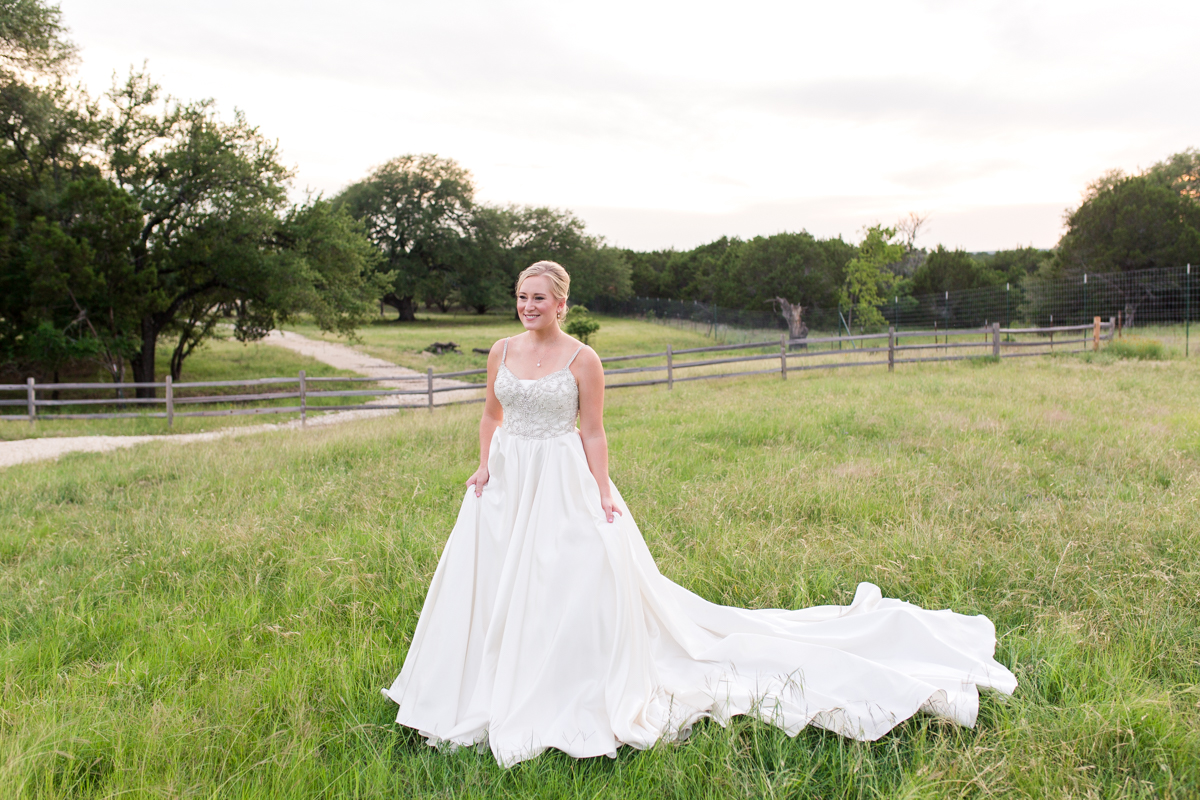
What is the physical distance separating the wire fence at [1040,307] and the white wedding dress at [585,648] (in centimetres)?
2350

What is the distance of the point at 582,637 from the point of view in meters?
2.81

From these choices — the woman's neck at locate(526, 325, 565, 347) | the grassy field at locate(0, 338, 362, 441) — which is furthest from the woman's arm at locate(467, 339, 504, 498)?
the grassy field at locate(0, 338, 362, 441)

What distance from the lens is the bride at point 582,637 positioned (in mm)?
→ 2699

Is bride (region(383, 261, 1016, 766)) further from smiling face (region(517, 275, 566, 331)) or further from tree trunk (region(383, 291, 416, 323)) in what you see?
tree trunk (region(383, 291, 416, 323))

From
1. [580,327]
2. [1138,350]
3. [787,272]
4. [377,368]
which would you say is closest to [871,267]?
[787,272]

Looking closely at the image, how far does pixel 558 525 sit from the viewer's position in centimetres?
296

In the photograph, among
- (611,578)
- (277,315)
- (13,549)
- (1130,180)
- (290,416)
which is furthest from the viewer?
(1130,180)

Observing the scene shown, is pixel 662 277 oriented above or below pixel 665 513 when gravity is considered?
above

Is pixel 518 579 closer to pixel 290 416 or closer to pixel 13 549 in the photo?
pixel 13 549

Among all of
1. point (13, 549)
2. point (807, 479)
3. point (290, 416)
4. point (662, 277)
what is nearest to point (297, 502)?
point (13, 549)

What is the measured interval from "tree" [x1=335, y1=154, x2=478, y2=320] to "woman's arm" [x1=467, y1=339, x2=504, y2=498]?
46150 mm

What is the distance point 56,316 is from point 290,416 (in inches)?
260

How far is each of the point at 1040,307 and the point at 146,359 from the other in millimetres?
33910

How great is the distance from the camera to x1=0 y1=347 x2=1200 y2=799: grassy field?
2430mm
